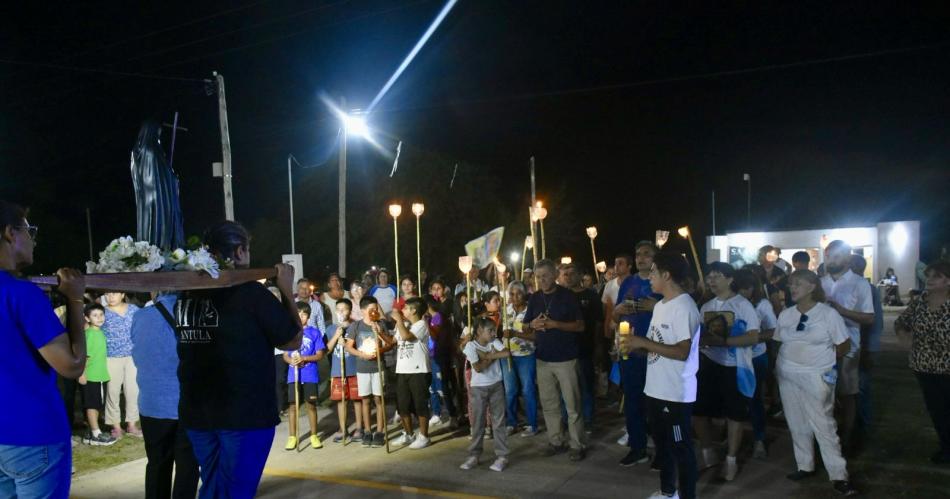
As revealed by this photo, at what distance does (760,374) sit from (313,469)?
489 centimetres

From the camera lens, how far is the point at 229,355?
344 cm

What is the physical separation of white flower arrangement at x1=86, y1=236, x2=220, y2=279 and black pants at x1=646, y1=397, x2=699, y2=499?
3.54 metres

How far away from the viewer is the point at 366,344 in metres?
8.18

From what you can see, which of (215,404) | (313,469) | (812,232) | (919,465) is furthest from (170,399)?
(812,232)

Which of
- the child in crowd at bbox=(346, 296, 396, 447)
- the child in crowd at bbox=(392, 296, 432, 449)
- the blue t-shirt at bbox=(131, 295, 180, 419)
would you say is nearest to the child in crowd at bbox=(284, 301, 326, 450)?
the child in crowd at bbox=(346, 296, 396, 447)

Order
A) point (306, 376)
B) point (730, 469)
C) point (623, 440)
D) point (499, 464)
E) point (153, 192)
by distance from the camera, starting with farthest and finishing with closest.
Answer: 1. point (306, 376)
2. point (623, 440)
3. point (499, 464)
4. point (730, 469)
5. point (153, 192)

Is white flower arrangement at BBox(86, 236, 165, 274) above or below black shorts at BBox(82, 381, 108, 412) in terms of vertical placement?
above

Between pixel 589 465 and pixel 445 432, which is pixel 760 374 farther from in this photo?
pixel 445 432

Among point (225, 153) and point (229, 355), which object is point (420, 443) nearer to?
point (229, 355)

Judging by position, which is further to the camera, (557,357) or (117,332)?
(117,332)

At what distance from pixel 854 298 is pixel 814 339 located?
1.67 metres

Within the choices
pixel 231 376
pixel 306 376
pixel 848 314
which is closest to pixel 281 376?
pixel 306 376

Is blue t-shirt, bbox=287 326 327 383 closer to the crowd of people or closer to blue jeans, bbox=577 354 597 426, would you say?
the crowd of people

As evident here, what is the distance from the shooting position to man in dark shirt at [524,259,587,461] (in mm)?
7129
